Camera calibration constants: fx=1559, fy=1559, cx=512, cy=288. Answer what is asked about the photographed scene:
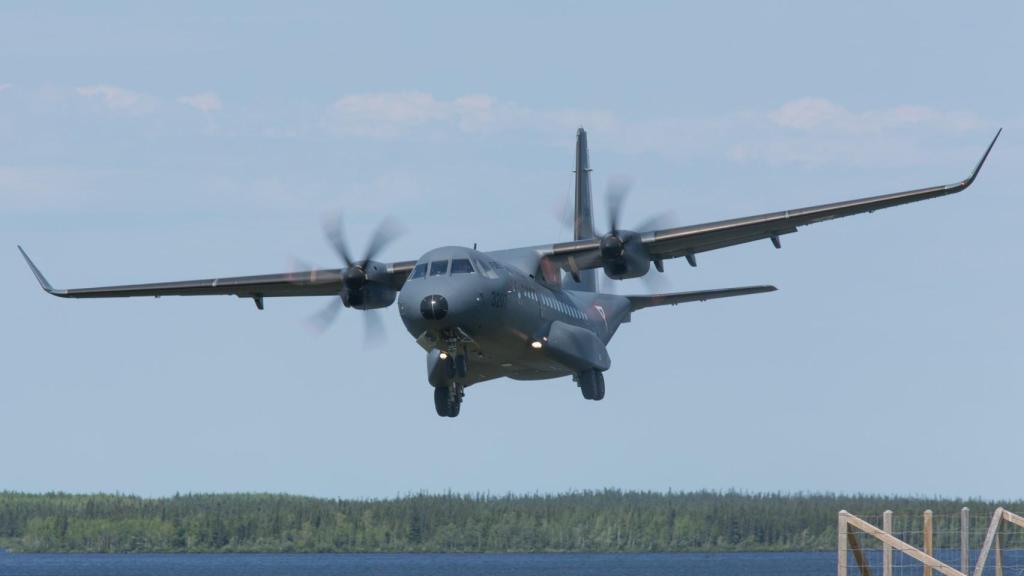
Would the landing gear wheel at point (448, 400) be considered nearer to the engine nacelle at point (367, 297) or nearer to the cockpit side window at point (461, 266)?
the engine nacelle at point (367, 297)

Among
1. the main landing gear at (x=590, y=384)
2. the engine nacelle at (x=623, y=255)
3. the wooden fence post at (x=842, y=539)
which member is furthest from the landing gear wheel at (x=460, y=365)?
the wooden fence post at (x=842, y=539)

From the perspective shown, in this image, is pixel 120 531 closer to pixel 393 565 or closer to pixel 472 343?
pixel 393 565

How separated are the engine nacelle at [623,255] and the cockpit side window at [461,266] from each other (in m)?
4.14

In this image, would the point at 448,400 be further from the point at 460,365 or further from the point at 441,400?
the point at 460,365

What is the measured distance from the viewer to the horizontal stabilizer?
1351 inches

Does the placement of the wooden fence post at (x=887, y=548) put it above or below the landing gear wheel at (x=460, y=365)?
below

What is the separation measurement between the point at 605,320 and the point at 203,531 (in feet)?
236

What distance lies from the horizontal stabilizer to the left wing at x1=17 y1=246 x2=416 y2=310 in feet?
20.1

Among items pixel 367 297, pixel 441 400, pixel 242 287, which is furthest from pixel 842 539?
pixel 242 287

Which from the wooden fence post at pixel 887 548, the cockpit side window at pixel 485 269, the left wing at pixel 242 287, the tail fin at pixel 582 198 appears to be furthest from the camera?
the tail fin at pixel 582 198

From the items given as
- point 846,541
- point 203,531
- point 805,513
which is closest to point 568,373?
point 846,541

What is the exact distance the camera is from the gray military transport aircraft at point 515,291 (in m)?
27.4

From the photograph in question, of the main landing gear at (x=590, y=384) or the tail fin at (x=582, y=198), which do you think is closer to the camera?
the main landing gear at (x=590, y=384)

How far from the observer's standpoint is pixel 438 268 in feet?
90.5
